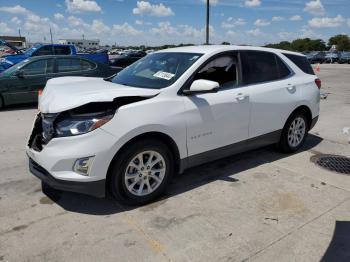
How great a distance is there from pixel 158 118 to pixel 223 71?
1.38 m

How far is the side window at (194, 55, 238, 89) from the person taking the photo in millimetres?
4234

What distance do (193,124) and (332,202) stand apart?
1.84 metres

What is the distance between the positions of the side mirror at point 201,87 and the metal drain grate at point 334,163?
2390 millimetres

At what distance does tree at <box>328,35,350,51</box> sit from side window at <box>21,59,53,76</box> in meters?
83.7

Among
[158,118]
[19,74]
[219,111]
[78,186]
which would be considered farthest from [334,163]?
[19,74]

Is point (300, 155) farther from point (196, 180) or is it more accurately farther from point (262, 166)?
point (196, 180)

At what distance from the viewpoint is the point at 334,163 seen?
16.7 feet

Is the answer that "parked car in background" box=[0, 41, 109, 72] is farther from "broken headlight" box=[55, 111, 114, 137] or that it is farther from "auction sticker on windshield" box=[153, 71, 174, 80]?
"broken headlight" box=[55, 111, 114, 137]

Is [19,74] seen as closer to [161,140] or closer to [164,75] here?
[164,75]

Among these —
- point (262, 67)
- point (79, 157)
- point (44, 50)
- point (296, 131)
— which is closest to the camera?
point (79, 157)

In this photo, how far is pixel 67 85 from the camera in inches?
167

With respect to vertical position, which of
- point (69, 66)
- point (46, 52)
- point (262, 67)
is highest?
point (46, 52)

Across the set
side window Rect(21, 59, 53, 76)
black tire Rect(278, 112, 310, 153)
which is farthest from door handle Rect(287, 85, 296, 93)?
side window Rect(21, 59, 53, 76)

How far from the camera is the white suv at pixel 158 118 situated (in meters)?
3.30
